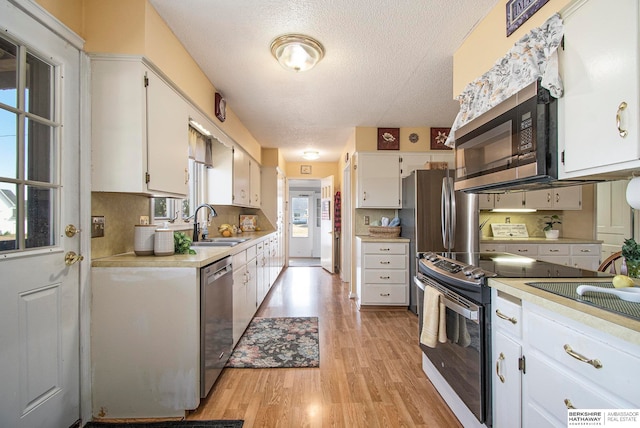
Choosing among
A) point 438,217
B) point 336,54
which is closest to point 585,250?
point 438,217

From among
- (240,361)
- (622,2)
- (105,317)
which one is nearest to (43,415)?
(105,317)

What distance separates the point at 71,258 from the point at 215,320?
34.0 inches

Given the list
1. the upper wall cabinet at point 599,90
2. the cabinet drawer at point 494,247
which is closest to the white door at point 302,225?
the cabinet drawer at point 494,247

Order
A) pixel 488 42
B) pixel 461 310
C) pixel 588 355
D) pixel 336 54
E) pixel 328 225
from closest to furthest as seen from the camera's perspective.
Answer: pixel 588 355 < pixel 461 310 < pixel 488 42 < pixel 336 54 < pixel 328 225

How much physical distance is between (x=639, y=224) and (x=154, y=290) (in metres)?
3.15

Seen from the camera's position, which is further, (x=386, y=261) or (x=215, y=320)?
(x=386, y=261)

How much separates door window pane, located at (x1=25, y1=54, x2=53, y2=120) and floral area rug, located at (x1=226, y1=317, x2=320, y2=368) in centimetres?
199

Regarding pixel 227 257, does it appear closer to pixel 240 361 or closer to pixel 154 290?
pixel 154 290

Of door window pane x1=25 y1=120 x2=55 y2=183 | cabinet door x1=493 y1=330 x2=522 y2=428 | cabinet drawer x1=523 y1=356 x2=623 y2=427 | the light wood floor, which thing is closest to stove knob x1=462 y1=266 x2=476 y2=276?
cabinet door x1=493 y1=330 x2=522 y2=428

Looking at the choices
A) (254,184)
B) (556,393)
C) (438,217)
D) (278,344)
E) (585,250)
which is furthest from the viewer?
(254,184)

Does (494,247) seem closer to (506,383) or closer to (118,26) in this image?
(506,383)

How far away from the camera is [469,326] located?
4.83 feet

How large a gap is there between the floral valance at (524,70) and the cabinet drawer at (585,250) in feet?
9.56

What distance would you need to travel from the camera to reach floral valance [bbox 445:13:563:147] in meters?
1.25
